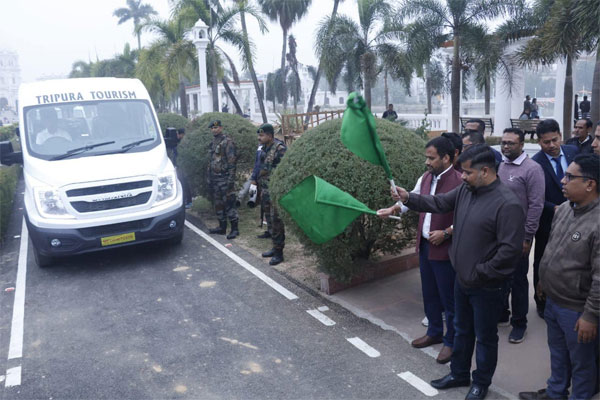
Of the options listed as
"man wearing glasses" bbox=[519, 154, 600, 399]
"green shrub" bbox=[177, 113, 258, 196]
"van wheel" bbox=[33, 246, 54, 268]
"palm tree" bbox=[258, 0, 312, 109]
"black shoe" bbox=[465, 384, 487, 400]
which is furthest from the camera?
"palm tree" bbox=[258, 0, 312, 109]

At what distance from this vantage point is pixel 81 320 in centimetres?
529

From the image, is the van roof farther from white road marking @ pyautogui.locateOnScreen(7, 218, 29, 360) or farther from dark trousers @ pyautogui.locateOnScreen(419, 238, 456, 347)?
dark trousers @ pyautogui.locateOnScreen(419, 238, 456, 347)

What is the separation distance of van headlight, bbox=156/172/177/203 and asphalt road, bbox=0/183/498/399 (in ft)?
3.15

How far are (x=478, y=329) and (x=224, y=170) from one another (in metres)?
5.49

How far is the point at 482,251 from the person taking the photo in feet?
10.8

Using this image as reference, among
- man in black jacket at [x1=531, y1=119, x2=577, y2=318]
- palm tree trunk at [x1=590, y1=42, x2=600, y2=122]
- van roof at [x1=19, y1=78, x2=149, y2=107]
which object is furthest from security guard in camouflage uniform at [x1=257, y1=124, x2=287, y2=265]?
palm tree trunk at [x1=590, y1=42, x2=600, y2=122]

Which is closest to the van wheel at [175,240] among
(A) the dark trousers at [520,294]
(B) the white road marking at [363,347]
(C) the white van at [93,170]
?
(C) the white van at [93,170]

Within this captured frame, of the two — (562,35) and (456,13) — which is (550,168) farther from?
(456,13)

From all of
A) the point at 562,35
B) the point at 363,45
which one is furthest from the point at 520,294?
the point at 363,45

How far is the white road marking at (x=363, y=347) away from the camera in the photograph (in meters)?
4.32

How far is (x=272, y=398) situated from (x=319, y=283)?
243 cm

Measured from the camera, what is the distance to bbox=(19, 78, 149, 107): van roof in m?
7.51

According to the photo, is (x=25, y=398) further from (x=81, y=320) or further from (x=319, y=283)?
(x=319, y=283)

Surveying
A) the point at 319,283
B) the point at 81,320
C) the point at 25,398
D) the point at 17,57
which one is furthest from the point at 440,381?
the point at 17,57
